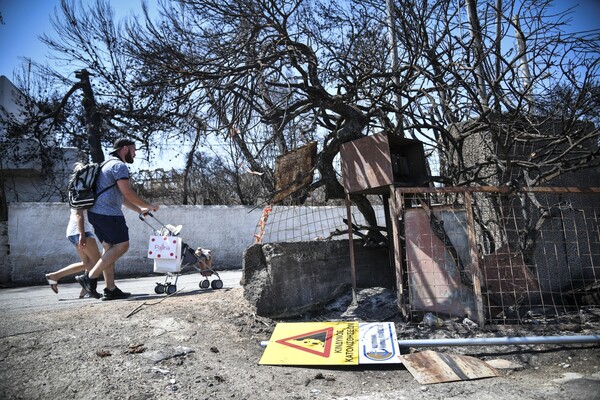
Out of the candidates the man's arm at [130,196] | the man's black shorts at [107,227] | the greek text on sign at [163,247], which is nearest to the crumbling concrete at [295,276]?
the greek text on sign at [163,247]

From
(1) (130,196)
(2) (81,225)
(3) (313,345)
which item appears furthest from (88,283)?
(3) (313,345)

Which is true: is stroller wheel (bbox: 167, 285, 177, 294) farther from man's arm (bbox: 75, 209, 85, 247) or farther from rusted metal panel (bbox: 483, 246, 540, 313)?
rusted metal panel (bbox: 483, 246, 540, 313)

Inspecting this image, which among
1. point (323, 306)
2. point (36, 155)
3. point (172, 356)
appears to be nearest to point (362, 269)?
point (323, 306)

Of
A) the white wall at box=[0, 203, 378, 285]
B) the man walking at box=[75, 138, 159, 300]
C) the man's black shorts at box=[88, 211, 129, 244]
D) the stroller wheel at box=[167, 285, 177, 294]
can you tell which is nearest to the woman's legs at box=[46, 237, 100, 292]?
the man walking at box=[75, 138, 159, 300]

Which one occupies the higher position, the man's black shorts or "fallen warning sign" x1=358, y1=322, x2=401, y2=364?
the man's black shorts

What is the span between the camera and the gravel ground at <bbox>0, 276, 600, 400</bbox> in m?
2.61

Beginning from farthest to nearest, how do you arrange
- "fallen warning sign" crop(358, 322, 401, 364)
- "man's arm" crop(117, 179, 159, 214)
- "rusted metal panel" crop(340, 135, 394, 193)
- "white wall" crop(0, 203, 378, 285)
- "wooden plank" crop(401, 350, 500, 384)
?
"white wall" crop(0, 203, 378, 285) → "rusted metal panel" crop(340, 135, 394, 193) → "man's arm" crop(117, 179, 159, 214) → "fallen warning sign" crop(358, 322, 401, 364) → "wooden plank" crop(401, 350, 500, 384)

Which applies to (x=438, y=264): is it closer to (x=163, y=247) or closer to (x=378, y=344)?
(x=378, y=344)

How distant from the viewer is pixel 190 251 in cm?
580

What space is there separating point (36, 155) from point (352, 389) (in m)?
11.9

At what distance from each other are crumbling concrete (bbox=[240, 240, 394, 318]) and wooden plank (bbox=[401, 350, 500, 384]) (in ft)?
5.26

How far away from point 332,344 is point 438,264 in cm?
159

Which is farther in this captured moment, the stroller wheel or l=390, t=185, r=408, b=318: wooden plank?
the stroller wheel

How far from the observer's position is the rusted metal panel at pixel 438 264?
4.09 meters
